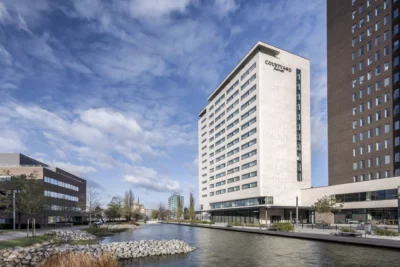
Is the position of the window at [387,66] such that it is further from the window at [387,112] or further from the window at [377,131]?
the window at [377,131]

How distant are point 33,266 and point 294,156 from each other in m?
81.8

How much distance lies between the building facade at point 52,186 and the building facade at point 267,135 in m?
47.6

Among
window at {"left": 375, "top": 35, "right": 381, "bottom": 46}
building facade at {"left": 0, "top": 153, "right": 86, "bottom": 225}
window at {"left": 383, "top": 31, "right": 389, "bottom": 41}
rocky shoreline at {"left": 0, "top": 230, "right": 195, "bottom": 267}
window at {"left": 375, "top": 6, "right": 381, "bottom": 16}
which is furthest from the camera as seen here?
window at {"left": 375, "top": 6, "right": 381, "bottom": 16}

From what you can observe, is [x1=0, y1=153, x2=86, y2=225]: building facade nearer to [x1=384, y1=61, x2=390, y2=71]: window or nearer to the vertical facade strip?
the vertical facade strip

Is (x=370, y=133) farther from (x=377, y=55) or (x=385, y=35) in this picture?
(x=385, y=35)

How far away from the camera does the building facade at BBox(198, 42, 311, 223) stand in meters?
91.1

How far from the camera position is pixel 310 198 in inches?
3462

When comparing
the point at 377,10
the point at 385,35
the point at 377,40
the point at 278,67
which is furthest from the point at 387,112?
the point at 278,67

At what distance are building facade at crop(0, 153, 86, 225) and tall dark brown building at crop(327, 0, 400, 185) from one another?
72.5m

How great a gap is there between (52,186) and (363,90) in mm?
84606

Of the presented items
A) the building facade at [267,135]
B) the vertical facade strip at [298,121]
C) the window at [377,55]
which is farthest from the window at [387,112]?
the vertical facade strip at [298,121]

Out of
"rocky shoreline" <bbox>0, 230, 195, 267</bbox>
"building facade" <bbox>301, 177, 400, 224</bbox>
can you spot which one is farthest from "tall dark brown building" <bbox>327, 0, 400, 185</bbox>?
"rocky shoreline" <bbox>0, 230, 195, 267</bbox>

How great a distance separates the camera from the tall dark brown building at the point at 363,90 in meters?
74.5

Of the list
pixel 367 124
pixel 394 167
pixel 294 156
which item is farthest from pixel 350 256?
pixel 294 156
